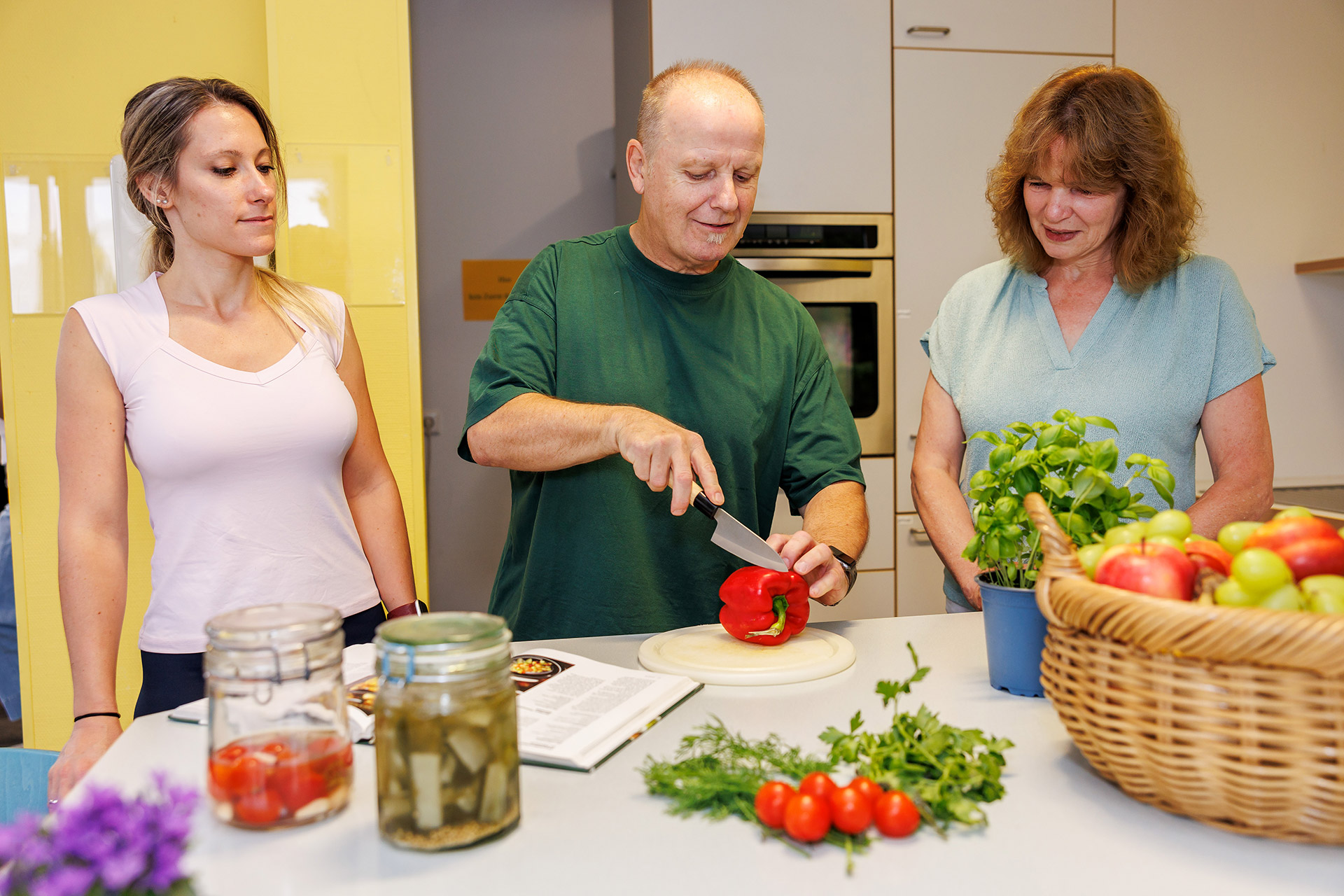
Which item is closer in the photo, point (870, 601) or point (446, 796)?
point (446, 796)

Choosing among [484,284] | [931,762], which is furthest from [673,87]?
[484,284]

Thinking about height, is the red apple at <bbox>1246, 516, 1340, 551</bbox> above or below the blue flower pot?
above

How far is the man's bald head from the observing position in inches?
58.6

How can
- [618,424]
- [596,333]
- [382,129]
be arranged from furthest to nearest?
[382,129]
[596,333]
[618,424]

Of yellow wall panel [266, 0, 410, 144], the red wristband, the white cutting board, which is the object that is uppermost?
yellow wall panel [266, 0, 410, 144]

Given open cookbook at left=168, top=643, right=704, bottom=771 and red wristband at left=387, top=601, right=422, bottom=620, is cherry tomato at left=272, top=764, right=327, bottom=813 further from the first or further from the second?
red wristband at left=387, top=601, right=422, bottom=620

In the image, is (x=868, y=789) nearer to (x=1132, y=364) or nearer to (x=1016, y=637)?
(x=1016, y=637)

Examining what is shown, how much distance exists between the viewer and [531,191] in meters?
3.55

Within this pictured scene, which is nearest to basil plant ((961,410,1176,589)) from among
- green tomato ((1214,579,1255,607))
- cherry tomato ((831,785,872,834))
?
green tomato ((1214,579,1255,607))

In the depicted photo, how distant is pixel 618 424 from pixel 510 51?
8.80 feet

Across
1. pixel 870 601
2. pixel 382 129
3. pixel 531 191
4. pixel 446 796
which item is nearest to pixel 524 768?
pixel 446 796

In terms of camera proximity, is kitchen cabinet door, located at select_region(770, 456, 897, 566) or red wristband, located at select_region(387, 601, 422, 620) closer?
red wristband, located at select_region(387, 601, 422, 620)

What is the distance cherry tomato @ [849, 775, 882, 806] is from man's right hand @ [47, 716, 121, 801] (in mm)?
850

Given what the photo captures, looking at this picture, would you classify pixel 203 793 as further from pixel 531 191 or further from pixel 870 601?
pixel 531 191
